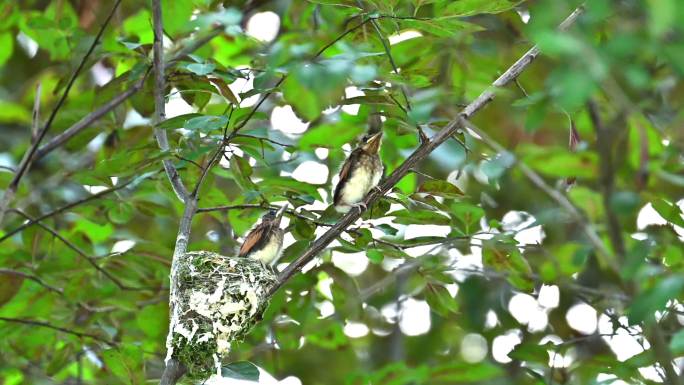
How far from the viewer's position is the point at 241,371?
3756mm

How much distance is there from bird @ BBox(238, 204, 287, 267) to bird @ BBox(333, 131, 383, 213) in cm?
35

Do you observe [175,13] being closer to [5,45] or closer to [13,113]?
[5,45]

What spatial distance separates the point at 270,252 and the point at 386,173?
74 centimetres

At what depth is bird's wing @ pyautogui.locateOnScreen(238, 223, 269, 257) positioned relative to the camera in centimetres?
471

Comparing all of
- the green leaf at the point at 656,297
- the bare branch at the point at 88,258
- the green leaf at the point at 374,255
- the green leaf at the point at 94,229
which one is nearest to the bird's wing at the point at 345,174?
the green leaf at the point at 374,255

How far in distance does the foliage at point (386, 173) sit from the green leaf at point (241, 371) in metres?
0.02

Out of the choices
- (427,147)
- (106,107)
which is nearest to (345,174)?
(106,107)

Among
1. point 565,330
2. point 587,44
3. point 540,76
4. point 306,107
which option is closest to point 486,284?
point 565,330

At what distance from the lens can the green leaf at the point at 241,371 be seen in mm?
3691

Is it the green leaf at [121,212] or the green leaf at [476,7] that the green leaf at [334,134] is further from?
the green leaf at [121,212]

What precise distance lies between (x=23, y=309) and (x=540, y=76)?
9.91ft

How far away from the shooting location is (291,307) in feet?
15.8

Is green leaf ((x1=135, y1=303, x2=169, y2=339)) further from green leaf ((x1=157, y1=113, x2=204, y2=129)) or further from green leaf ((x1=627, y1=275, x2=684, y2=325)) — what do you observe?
green leaf ((x1=627, y1=275, x2=684, y2=325))

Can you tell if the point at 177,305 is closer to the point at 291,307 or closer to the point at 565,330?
the point at 291,307
